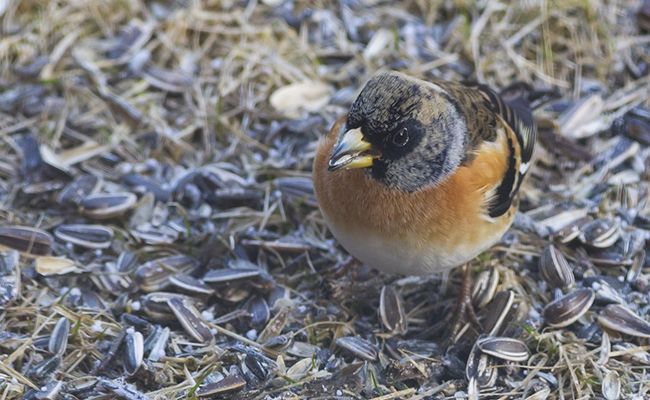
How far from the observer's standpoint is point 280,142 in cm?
335

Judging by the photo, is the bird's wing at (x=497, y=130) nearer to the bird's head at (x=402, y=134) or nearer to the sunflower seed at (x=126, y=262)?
the bird's head at (x=402, y=134)

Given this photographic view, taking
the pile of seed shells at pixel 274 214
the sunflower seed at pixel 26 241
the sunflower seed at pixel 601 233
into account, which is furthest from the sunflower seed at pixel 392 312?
the sunflower seed at pixel 26 241

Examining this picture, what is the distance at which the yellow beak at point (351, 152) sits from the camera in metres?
2.13

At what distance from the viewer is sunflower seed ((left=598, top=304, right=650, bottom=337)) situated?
8.25 feet

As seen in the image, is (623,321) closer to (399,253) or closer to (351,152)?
(399,253)

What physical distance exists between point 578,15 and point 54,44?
279 cm

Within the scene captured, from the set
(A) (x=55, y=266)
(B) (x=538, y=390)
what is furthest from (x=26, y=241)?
(B) (x=538, y=390)

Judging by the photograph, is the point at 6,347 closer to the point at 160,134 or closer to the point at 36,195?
the point at 36,195

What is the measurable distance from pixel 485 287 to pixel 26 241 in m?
1.77

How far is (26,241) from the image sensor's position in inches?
107

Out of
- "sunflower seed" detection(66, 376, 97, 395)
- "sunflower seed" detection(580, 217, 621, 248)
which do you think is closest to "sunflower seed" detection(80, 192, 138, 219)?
"sunflower seed" detection(66, 376, 97, 395)

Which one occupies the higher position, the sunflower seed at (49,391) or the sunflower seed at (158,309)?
the sunflower seed at (49,391)

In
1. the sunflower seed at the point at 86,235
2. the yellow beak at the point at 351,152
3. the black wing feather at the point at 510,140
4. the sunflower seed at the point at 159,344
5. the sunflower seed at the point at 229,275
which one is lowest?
the sunflower seed at the point at 159,344

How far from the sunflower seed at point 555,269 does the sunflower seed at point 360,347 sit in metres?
0.78
